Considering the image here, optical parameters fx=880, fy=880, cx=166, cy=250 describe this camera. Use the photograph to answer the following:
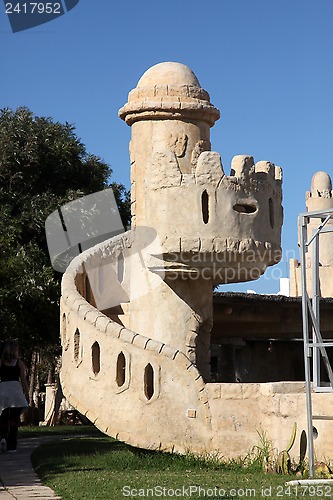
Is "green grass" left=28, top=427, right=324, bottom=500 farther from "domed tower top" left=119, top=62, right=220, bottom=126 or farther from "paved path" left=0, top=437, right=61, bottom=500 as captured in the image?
"domed tower top" left=119, top=62, right=220, bottom=126

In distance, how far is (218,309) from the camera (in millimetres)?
20109

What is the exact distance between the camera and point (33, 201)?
20312 mm

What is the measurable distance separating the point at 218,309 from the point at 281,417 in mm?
10055

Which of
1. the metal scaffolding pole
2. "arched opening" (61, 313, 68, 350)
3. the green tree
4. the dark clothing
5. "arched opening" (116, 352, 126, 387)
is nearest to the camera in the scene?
the metal scaffolding pole

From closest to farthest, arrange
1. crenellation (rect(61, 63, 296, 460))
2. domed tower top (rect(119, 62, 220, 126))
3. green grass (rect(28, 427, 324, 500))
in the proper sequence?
green grass (rect(28, 427, 324, 500))
crenellation (rect(61, 63, 296, 460))
domed tower top (rect(119, 62, 220, 126))

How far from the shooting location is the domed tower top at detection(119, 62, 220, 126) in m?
13.5

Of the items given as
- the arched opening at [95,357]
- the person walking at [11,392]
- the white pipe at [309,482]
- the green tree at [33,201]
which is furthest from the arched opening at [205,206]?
the green tree at [33,201]

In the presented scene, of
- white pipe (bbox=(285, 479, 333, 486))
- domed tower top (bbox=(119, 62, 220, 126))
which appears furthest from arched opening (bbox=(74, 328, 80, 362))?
white pipe (bbox=(285, 479, 333, 486))

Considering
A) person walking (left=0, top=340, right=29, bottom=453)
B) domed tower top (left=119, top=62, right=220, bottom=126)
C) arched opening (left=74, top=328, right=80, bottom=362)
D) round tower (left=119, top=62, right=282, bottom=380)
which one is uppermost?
domed tower top (left=119, top=62, right=220, bottom=126)

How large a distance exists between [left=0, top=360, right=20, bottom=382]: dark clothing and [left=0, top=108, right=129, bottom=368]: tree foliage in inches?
191

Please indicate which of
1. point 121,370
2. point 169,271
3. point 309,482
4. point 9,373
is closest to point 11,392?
point 9,373

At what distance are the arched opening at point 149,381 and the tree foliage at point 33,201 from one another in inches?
250

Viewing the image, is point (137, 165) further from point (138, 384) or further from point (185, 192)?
point (138, 384)

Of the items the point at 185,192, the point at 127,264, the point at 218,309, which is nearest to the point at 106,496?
the point at 185,192
